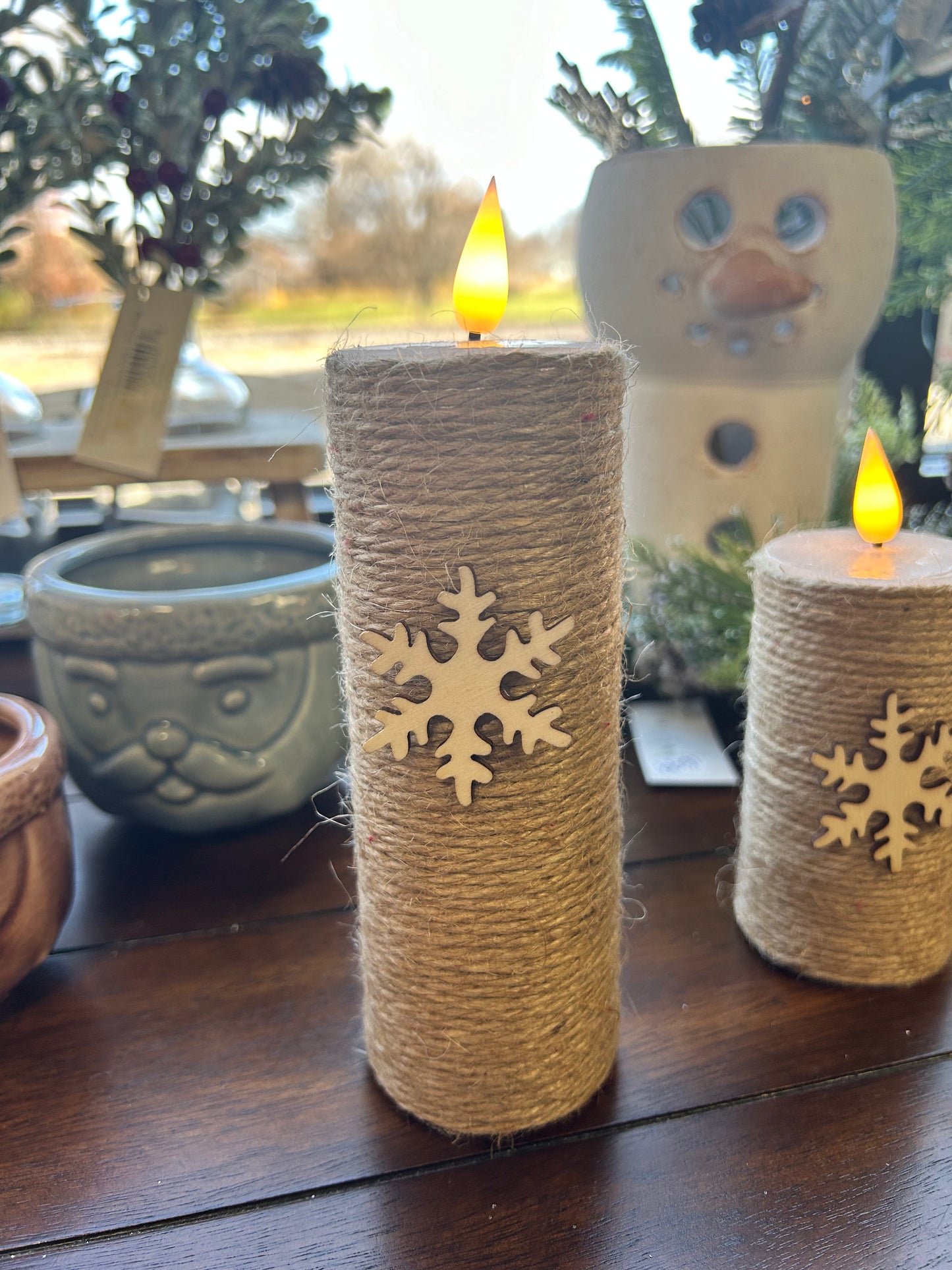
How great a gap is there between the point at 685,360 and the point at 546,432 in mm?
409

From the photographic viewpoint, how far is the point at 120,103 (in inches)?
27.0

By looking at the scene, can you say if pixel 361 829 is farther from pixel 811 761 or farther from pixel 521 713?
pixel 811 761

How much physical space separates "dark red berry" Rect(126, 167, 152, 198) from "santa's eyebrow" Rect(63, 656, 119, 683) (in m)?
0.38

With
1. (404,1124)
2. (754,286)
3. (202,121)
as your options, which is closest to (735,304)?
(754,286)

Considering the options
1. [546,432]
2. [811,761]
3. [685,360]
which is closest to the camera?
[546,432]

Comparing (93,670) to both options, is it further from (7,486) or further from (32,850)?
(7,486)

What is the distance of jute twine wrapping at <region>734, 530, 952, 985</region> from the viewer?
428 mm

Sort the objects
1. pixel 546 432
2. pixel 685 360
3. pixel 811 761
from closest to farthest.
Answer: pixel 546 432 < pixel 811 761 < pixel 685 360

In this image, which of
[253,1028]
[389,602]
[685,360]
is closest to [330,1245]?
[253,1028]

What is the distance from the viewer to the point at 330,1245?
1.16 feet

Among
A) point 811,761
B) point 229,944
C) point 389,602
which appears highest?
point 389,602

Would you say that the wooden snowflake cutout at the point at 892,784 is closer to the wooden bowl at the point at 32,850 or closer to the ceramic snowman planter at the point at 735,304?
the ceramic snowman planter at the point at 735,304

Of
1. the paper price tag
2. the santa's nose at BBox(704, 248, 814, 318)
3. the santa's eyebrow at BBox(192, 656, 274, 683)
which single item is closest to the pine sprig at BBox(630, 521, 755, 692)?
the santa's nose at BBox(704, 248, 814, 318)

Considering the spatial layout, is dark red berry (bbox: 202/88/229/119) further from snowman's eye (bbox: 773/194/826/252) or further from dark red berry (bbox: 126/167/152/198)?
snowman's eye (bbox: 773/194/826/252)
